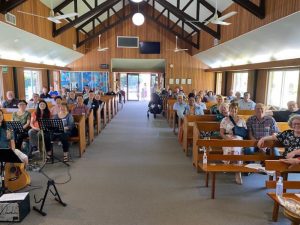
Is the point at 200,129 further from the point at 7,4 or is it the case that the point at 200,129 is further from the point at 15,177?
the point at 7,4

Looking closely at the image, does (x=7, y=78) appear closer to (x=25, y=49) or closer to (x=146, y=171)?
(x=25, y=49)

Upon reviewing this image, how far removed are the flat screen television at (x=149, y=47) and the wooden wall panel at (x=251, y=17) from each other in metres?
4.08

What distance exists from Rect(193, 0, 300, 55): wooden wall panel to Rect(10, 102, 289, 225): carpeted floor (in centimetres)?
338

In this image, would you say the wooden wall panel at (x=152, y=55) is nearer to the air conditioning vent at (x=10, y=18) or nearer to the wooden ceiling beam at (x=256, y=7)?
the wooden ceiling beam at (x=256, y=7)

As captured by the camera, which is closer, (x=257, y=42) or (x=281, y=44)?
(x=281, y=44)

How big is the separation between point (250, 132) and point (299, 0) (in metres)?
2.63

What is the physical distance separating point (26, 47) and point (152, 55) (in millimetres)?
7645

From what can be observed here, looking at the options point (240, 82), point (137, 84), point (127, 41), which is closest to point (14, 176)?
point (240, 82)

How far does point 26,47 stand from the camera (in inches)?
296

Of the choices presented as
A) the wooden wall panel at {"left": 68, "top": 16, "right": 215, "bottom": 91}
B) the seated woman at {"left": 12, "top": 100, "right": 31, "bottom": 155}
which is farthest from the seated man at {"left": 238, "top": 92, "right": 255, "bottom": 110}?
the wooden wall panel at {"left": 68, "top": 16, "right": 215, "bottom": 91}

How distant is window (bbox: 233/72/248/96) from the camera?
9.12m

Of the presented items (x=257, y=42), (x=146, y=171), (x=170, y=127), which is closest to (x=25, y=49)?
(x=170, y=127)

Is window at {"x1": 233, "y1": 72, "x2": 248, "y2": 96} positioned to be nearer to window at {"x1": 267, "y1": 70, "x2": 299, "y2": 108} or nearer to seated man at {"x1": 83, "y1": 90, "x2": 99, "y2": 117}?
window at {"x1": 267, "y1": 70, "x2": 299, "y2": 108}

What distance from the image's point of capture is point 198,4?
8.61 metres
